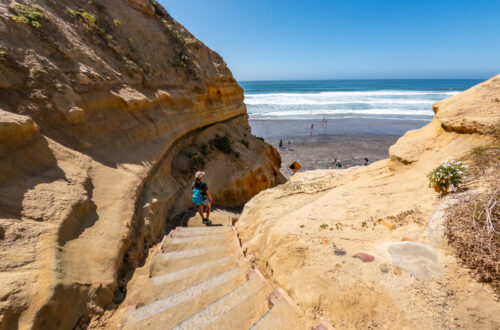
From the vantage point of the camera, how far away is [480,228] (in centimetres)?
297

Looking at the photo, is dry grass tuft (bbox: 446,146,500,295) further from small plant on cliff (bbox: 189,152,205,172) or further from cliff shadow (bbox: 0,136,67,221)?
small plant on cliff (bbox: 189,152,205,172)

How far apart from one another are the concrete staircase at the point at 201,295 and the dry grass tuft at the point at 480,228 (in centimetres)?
217

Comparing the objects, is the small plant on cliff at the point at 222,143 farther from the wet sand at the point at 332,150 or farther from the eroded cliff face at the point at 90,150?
the wet sand at the point at 332,150

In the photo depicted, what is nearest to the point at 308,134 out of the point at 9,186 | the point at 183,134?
the point at 183,134

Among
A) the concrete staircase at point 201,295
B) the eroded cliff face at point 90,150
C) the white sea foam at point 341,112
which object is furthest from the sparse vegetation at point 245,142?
the white sea foam at point 341,112

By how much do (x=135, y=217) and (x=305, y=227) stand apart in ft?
12.8

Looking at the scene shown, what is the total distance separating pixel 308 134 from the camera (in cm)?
2930

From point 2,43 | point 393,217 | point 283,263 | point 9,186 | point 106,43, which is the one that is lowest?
point 283,263

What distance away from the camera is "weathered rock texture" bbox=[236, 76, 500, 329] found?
262 centimetres

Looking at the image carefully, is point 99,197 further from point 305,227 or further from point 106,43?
point 106,43

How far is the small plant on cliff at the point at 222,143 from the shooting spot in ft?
38.2

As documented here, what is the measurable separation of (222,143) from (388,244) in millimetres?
9312

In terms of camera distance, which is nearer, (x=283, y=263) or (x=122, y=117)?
(x=283, y=263)

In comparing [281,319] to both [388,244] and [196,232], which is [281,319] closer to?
[388,244]
